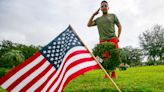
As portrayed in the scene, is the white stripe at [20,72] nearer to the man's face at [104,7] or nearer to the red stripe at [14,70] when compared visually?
the red stripe at [14,70]

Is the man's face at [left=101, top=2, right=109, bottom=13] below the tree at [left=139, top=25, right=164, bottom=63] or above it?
above

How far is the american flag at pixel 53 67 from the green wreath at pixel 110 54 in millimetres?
5460

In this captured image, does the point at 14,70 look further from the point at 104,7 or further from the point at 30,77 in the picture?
the point at 104,7

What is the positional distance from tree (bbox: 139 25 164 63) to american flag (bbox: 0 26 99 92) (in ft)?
320

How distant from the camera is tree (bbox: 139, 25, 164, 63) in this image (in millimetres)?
103875

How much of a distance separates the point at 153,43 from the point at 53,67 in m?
101

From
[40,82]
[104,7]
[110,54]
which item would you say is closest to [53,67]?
[40,82]

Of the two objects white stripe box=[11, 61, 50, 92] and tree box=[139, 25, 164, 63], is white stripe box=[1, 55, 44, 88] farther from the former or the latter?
tree box=[139, 25, 164, 63]

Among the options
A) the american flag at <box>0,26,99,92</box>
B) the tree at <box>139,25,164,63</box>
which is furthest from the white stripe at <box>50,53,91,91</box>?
the tree at <box>139,25,164,63</box>

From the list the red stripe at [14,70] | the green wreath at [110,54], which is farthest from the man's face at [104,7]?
the red stripe at [14,70]

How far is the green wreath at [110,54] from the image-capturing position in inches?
484

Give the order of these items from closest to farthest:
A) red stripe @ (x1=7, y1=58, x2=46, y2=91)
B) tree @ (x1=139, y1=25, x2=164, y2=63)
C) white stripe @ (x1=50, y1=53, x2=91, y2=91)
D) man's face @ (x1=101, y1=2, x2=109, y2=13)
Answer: red stripe @ (x1=7, y1=58, x2=46, y2=91) → white stripe @ (x1=50, y1=53, x2=91, y2=91) → man's face @ (x1=101, y1=2, x2=109, y2=13) → tree @ (x1=139, y1=25, x2=164, y2=63)

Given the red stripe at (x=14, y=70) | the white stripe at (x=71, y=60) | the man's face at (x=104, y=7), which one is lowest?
the man's face at (x=104, y=7)

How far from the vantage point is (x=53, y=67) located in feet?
21.0
